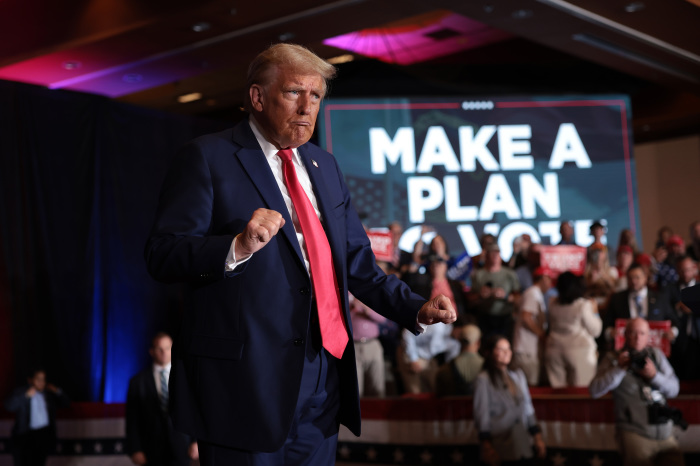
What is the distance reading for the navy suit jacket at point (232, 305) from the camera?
192 centimetres

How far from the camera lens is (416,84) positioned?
11617 mm

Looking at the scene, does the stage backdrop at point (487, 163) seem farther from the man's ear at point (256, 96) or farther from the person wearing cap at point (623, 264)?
the man's ear at point (256, 96)

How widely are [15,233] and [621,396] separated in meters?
6.03

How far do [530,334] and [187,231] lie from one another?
569 cm

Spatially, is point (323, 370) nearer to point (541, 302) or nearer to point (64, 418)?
point (541, 302)

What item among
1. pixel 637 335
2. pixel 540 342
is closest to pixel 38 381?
pixel 540 342

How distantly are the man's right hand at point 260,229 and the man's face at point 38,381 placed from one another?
246 inches

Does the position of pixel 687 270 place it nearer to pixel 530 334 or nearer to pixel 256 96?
pixel 530 334

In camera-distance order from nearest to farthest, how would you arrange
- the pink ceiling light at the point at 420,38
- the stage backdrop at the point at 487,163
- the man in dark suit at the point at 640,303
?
the man in dark suit at the point at 640,303 → the stage backdrop at the point at 487,163 → the pink ceiling light at the point at 420,38

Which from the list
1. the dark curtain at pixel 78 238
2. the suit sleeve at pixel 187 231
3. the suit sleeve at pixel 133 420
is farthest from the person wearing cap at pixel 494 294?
the suit sleeve at pixel 187 231

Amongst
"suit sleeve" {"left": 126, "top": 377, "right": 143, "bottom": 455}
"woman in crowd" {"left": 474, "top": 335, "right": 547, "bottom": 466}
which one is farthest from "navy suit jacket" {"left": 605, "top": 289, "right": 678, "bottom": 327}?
"suit sleeve" {"left": 126, "top": 377, "right": 143, "bottom": 455}

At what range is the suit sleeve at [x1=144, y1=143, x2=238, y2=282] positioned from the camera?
186 cm

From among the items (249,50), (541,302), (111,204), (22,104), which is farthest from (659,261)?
(22,104)

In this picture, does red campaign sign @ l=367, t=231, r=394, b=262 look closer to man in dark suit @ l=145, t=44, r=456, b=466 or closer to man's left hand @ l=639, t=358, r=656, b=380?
man's left hand @ l=639, t=358, r=656, b=380
